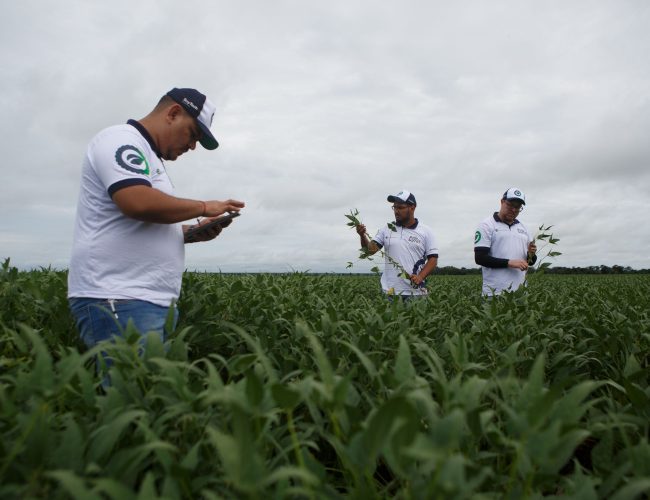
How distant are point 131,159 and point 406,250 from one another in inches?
163

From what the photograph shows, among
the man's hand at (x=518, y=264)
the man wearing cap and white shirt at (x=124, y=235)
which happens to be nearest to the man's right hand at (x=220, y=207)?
the man wearing cap and white shirt at (x=124, y=235)

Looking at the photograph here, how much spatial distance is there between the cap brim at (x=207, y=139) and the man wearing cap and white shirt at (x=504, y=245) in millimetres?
4003

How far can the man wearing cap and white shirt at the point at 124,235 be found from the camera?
239cm

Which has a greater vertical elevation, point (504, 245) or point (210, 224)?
point (504, 245)

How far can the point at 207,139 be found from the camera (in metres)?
3.01

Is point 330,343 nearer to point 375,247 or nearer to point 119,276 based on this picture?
point 119,276

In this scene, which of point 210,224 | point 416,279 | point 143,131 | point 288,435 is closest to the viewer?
point 288,435

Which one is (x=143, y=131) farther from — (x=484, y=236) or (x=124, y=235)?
(x=484, y=236)

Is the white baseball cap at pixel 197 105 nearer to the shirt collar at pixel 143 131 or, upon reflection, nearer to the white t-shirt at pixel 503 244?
the shirt collar at pixel 143 131

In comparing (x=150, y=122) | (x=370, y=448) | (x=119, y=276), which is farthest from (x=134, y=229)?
(x=370, y=448)

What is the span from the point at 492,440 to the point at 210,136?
2356mm

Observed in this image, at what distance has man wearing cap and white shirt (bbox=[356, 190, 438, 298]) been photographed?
231 inches

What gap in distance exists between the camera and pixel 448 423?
39.1 inches

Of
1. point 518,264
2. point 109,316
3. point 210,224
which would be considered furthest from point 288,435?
point 518,264
